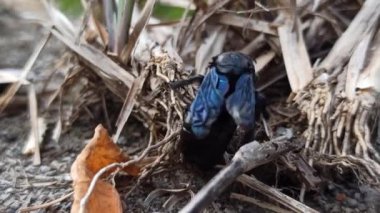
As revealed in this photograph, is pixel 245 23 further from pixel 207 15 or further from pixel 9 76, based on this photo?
pixel 9 76

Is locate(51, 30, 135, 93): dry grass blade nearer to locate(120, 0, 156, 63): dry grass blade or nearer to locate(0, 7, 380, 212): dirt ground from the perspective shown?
locate(120, 0, 156, 63): dry grass blade

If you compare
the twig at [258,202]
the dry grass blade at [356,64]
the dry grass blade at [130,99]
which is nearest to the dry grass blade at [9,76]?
the dry grass blade at [130,99]

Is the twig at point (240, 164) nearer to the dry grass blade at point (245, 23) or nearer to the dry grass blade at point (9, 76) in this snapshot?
the dry grass blade at point (245, 23)

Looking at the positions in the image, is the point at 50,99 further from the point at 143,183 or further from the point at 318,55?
the point at 318,55

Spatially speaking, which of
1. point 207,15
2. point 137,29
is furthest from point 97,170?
point 207,15

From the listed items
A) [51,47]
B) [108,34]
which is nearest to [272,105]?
[108,34]
